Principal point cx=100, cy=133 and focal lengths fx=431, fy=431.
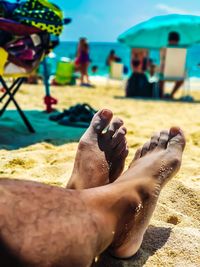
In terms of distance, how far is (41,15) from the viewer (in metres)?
3.39

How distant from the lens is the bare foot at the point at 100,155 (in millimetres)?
1636

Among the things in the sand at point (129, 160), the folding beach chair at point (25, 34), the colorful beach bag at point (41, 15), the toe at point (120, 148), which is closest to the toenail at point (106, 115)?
the toe at point (120, 148)

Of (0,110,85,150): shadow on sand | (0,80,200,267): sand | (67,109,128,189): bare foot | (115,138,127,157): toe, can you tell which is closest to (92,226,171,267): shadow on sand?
(0,80,200,267): sand

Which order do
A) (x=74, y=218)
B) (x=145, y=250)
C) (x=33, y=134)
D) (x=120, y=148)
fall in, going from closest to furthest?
(x=74, y=218)
(x=145, y=250)
(x=120, y=148)
(x=33, y=134)

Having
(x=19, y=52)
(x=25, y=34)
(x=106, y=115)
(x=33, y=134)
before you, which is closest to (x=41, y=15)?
(x=25, y=34)

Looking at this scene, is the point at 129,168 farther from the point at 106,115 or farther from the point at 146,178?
the point at 106,115

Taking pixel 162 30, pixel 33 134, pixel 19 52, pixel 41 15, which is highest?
pixel 41 15

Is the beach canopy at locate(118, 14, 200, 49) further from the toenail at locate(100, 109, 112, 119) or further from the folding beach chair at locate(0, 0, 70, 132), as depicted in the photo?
the toenail at locate(100, 109, 112, 119)

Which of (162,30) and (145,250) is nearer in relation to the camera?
(145,250)

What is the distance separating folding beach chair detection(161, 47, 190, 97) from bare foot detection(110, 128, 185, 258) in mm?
5942

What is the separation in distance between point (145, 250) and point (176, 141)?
0.48 metres

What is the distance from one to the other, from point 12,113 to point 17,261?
11.0 feet

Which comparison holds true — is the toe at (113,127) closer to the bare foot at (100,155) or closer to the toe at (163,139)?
the bare foot at (100,155)

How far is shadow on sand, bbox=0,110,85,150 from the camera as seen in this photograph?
3021 millimetres
